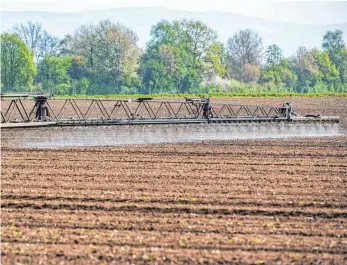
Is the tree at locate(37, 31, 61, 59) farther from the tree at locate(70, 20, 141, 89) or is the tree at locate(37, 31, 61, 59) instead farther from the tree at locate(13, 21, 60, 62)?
the tree at locate(70, 20, 141, 89)

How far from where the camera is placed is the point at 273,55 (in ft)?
416

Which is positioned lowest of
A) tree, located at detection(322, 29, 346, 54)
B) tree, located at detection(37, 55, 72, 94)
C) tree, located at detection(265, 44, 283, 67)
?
tree, located at detection(37, 55, 72, 94)

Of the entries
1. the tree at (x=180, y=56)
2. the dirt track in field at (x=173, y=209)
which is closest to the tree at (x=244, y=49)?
the tree at (x=180, y=56)

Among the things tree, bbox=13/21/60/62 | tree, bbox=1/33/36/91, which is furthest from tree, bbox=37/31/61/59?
tree, bbox=1/33/36/91

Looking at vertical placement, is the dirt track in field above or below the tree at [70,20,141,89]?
below

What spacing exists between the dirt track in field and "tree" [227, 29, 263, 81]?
102463 millimetres

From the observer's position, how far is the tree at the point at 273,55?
126 m

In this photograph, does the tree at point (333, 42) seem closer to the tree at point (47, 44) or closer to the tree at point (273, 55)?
the tree at point (273, 55)

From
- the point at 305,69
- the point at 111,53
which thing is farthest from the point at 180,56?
the point at 305,69

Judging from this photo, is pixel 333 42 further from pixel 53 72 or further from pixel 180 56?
pixel 53 72

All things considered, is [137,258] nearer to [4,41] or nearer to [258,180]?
[258,180]

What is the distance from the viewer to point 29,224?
43.6 feet

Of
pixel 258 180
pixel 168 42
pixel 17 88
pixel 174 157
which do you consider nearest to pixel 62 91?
pixel 17 88

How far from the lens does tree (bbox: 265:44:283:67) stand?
4978 inches
